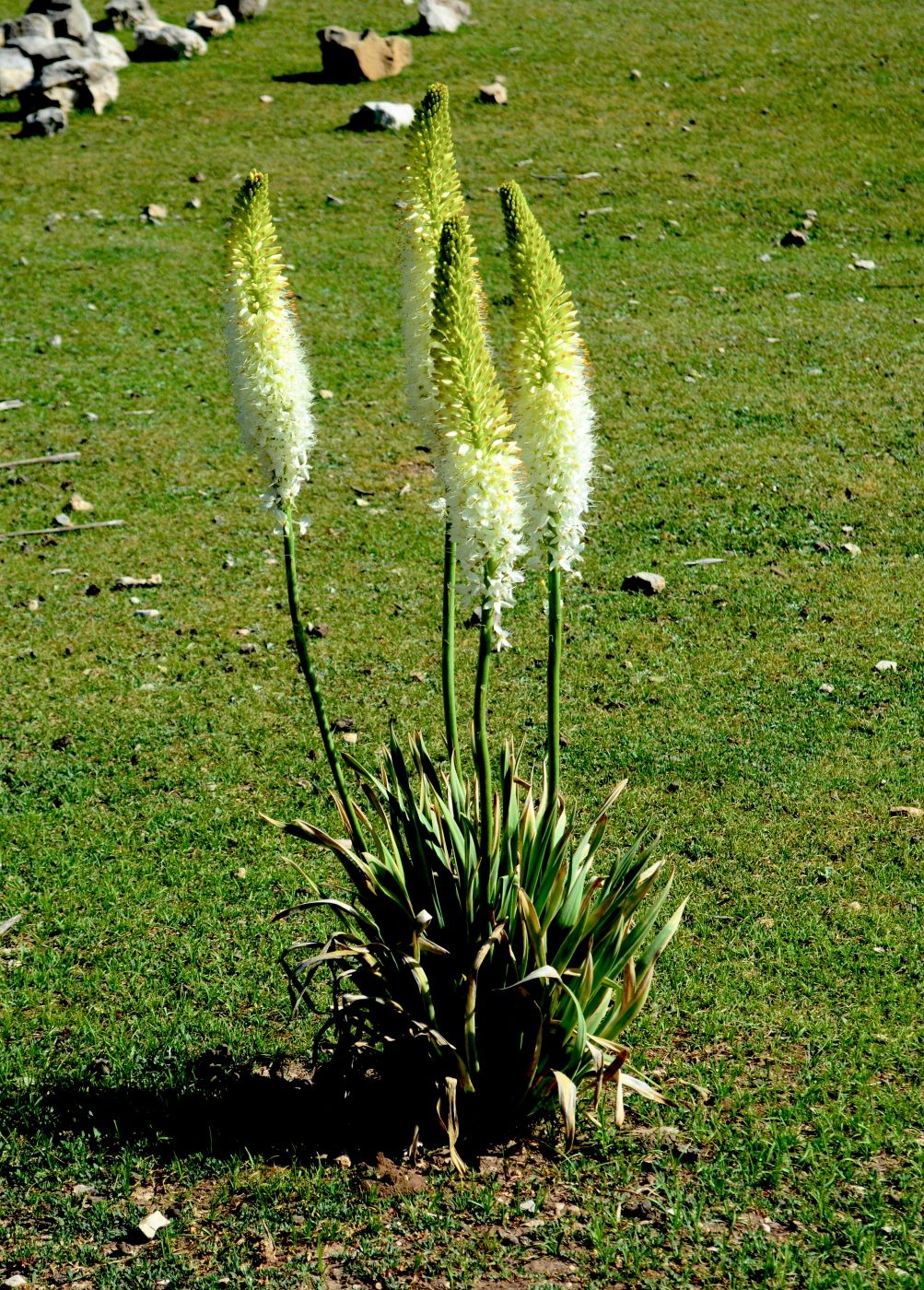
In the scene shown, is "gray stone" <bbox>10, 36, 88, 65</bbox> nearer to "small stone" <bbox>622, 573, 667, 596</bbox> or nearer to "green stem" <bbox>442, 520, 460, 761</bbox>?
"small stone" <bbox>622, 573, 667, 596</bbox>

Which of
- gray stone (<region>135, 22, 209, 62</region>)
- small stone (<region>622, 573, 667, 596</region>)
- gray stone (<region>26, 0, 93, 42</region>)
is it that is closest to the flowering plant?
small stone (<region>622, 573, 667, 596</region>)

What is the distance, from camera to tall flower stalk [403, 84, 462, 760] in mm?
4207

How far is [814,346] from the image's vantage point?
13484 mm

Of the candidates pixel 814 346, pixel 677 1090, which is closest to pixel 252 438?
pixel 677 1090

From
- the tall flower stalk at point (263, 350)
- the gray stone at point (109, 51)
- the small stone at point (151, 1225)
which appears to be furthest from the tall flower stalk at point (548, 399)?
the gray stone at point (109, 51)

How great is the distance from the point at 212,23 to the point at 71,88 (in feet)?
13.7

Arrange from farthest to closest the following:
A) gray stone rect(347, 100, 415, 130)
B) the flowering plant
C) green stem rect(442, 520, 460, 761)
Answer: gray stone rect(347, 100, 415, 130) → green stem rect(442, 520, 460, 761) → the flowering plant

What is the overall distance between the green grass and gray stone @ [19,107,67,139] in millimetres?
506

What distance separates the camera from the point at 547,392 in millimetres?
3854

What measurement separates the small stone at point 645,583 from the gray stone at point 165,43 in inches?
673

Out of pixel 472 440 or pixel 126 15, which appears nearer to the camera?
pixel 472 440

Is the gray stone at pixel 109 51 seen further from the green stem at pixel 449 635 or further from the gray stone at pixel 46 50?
the green stem at pixel 449 635

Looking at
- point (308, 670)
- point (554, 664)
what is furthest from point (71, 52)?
point (554, 664)

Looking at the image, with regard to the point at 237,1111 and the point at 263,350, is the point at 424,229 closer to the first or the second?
the point at 263,350
